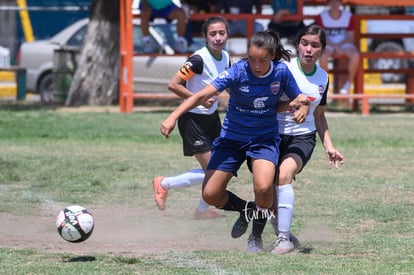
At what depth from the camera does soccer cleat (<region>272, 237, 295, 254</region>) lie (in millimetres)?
7086

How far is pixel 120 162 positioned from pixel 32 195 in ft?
7.83

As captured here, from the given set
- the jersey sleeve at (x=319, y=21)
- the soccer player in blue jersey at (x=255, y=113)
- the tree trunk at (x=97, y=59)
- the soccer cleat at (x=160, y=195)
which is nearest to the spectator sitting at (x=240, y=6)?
the jersey sleeve at (x=319, y=21)

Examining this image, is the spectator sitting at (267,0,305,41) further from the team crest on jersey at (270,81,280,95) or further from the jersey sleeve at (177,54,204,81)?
the team crest on jersey at (270,81,280,95)

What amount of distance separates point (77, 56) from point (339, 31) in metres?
6.11

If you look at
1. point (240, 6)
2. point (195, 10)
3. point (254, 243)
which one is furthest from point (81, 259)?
point (195, 10)

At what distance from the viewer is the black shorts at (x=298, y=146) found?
7395 mm

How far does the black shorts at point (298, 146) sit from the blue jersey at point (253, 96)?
0.21 meters

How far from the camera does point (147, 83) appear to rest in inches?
831

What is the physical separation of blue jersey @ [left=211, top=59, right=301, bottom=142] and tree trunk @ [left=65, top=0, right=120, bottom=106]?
12722 millimetres

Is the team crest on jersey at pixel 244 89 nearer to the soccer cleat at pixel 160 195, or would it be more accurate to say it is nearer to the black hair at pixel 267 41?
the black hair at pixel 267 41

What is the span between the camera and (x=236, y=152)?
23.9 ft

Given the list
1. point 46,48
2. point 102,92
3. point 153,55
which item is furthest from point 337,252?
point 46,48

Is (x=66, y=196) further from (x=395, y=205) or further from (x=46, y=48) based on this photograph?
(x=46, y=48)

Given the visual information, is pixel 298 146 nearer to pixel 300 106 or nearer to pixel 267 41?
pixel 300 106
